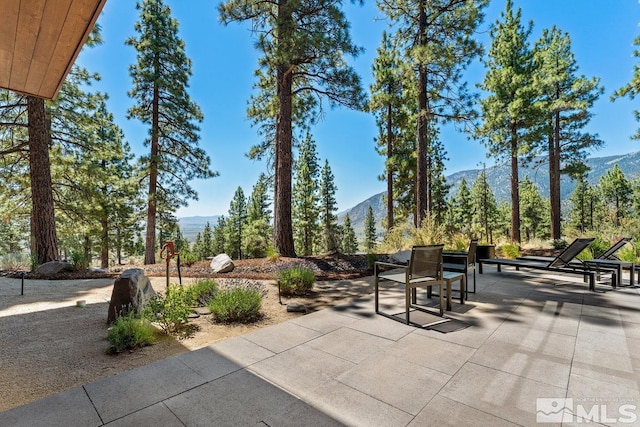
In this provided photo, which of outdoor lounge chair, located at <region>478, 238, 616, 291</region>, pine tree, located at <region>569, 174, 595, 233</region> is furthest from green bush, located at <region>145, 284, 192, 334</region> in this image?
pine tree, located at <region>569, 174, 595, 233</region>

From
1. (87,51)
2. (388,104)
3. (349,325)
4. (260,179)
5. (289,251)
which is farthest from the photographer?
(388,104)

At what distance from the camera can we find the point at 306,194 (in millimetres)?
24094

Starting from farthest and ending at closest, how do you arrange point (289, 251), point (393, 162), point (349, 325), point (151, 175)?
point (393, 162)
point (151, 175)
point (289, 251)
point (349, 325)

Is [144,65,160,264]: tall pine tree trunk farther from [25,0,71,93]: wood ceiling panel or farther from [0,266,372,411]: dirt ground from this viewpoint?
[25,0,71,93]: wood ceiling panel

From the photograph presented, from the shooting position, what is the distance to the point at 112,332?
8.27ft

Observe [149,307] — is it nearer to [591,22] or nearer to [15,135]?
[15,135]

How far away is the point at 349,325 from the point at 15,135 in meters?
13.0

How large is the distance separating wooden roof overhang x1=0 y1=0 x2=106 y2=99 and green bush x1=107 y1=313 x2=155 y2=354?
2979 millimetres

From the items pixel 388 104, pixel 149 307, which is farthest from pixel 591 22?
pixel 149 307

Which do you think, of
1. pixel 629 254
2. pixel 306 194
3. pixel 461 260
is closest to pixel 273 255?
pixel 461 260

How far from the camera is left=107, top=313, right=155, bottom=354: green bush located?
2486mm

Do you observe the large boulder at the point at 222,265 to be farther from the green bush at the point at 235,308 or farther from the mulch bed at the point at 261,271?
the green bush at the point at 235,308

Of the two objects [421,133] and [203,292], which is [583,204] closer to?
[421,133]

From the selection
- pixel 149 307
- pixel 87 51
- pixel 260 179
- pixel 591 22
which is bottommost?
pixel 149 307
